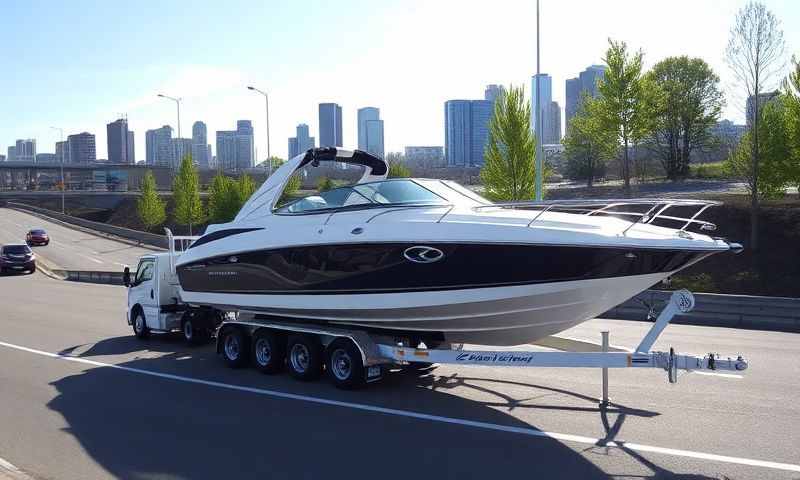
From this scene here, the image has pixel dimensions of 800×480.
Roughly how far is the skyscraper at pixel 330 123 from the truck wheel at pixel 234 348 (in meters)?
62.1

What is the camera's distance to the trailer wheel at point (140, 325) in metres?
14.2

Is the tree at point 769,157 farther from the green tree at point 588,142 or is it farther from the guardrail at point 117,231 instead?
the guardrail at point 117,231

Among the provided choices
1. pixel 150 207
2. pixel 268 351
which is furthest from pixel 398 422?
pixel 150 207

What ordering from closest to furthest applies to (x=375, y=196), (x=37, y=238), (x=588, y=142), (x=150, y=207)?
(x=375, y=196) → (x=588, y=142) → (x=37, y=238) → (x=150, y=207)

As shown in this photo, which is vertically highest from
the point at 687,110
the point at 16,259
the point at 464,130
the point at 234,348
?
the point at 464,130

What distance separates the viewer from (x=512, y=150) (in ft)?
91.5

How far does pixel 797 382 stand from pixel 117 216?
3184 inches

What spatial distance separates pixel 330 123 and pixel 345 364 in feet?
217

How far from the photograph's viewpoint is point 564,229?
25.0ft

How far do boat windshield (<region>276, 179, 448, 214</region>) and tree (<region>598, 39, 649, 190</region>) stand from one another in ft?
67.2

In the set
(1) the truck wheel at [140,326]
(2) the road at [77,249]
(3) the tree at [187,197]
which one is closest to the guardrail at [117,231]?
(2) the road at [77,249]

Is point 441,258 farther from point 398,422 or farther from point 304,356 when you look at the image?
point 304,356

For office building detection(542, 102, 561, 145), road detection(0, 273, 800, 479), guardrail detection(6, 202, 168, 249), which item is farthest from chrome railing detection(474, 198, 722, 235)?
office building detection(542, 102, 561, 145)

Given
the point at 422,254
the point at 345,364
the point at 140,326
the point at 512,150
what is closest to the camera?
the point at 422,254
